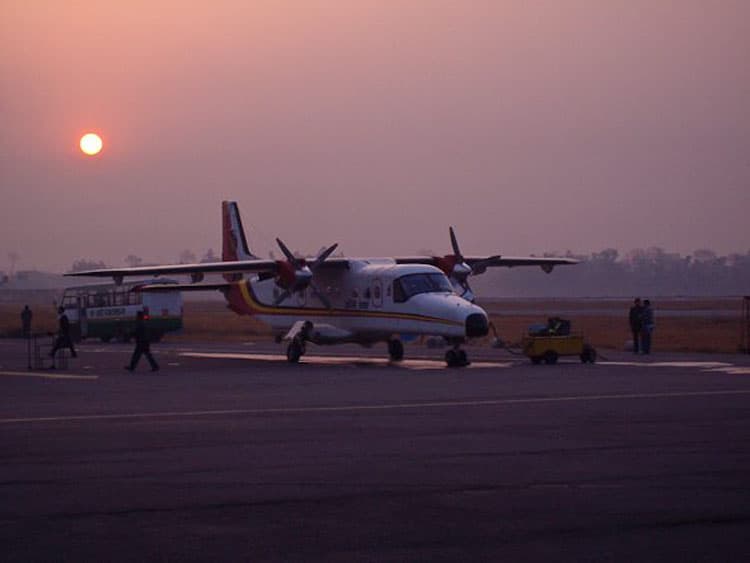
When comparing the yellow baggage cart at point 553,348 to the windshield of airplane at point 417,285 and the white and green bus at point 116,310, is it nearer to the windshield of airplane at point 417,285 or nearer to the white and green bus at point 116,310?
the windshield of airplane at point 417,285

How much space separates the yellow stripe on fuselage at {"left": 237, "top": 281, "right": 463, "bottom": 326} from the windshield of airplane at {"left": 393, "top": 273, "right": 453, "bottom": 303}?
0.58 meters

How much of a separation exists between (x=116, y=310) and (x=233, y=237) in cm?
1488

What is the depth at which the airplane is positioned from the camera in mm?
34719

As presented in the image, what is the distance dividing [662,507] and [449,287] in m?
25.3

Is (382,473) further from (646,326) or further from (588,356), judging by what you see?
(646,326)

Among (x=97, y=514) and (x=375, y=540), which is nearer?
(x=375, y=540)

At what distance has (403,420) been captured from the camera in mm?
19188

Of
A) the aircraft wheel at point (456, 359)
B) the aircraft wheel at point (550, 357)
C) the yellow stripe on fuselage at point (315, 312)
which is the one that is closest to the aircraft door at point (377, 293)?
the yellow stripe on fuselage at point (315, 312)

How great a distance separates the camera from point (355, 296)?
38.0 m

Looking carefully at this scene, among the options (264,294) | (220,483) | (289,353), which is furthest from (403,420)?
(264,294)

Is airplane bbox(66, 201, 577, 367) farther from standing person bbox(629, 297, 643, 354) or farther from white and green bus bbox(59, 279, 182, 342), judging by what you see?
white and green bus bbox(59, 279, 182, 342)

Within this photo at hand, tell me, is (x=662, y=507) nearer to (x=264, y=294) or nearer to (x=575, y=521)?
(x=575, y=521)

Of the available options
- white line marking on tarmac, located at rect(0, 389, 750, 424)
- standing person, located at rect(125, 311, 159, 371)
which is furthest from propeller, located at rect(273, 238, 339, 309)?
white line marking on tarmac, located at rect(0, 389, 750, 424)

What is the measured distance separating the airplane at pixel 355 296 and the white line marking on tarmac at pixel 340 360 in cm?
67
